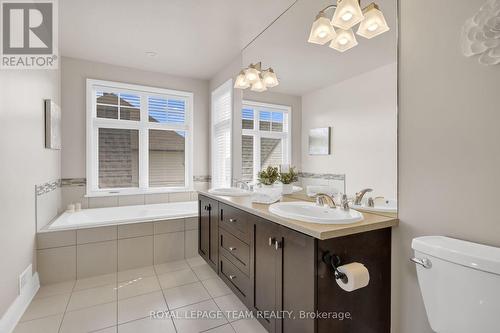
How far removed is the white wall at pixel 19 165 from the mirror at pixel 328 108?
6.30 feet

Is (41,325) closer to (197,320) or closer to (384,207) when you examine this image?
(197,320)

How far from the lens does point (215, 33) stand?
8.29 ft

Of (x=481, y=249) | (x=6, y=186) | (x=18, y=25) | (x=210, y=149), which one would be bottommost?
(x=481, y=249)

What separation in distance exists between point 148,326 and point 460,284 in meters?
1.85

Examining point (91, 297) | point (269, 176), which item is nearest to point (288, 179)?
point (269, 176)

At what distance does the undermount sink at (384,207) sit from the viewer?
1.39 m

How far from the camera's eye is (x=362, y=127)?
5.13ft

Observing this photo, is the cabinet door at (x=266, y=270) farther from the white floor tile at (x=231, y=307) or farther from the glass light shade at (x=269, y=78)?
the glass light shade at (x=269, y=78)

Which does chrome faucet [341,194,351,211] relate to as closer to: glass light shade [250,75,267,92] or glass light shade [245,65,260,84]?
glass light shade [250,75,267,92]

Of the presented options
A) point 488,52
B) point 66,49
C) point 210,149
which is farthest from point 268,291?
point 66,49

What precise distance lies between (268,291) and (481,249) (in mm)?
1061

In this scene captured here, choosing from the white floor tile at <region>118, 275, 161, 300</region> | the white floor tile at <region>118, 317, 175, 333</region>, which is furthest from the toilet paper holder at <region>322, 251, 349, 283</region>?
the white floor tile at <region>118, 275, 161, 300</region>

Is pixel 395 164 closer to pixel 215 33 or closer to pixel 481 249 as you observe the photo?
pixel 481 249

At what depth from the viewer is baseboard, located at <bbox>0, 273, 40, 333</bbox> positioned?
163 centimetres
